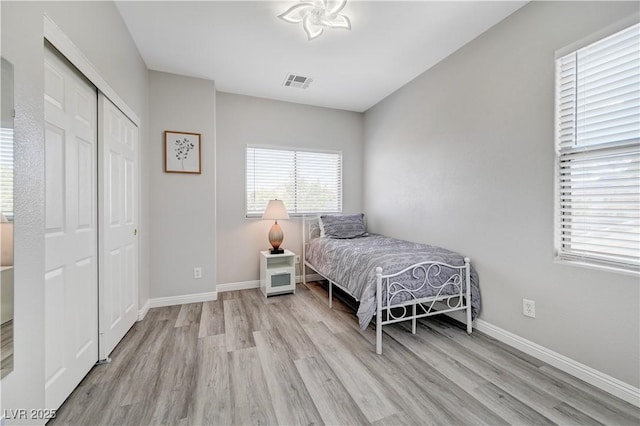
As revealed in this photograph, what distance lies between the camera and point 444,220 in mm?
2842

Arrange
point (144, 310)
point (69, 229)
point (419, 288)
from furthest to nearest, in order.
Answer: point (144, 310)
point (419, 288)
point (69, 229)

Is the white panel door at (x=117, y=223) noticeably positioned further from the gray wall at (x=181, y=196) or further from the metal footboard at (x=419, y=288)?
the metal footboard at (x=419, y=288)

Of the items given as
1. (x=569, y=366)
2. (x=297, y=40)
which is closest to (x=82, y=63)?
(x=297, y=40)

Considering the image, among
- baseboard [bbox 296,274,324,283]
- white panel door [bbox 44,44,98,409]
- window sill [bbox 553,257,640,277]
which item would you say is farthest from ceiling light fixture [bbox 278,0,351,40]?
baseboard [bbox 296,274,324,283]

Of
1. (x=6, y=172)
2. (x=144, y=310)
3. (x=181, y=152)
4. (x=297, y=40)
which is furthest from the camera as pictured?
(x=181, y=152)

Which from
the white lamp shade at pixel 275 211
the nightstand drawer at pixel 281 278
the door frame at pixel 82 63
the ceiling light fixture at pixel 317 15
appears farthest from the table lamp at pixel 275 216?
the ceiling light fixture at pixel 317 15

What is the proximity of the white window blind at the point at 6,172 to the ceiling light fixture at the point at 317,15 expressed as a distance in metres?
1.80

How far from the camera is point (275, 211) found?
3514mm

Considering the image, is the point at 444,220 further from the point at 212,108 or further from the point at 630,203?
the point at 212,108

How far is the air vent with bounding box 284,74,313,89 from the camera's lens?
10.5 feet

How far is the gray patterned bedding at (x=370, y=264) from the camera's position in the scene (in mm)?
2162

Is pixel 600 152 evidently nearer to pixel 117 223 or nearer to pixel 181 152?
pixel 117 223

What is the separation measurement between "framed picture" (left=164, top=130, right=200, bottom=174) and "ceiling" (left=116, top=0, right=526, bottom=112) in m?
0.75

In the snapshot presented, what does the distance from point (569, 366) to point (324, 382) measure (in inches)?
67.2
